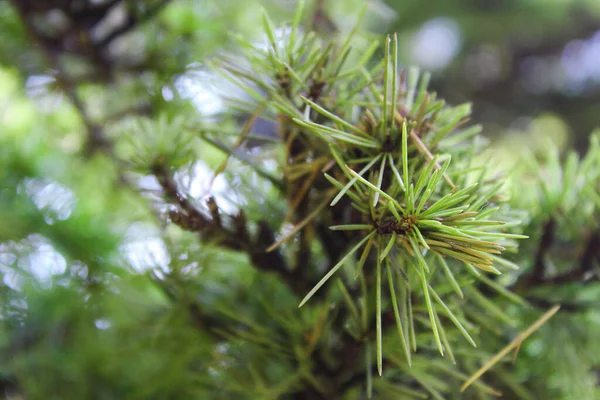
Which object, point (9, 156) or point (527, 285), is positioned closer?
point (527, 285)

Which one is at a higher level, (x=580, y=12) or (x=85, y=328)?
(x=580, y=12)

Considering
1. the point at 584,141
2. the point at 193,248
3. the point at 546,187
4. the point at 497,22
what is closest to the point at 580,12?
the point at 497,22


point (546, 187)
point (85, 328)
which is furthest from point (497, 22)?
point (85, 328)

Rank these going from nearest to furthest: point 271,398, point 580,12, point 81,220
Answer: point 271,398 < point 81,220 < point 580,12

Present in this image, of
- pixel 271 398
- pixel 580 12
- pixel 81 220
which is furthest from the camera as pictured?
pixel 580 12

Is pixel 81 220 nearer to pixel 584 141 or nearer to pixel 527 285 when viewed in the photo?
pixel 527 285

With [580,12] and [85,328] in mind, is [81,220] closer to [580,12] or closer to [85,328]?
[85,328]

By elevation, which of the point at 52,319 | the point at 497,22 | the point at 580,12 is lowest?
the point at 52,319
